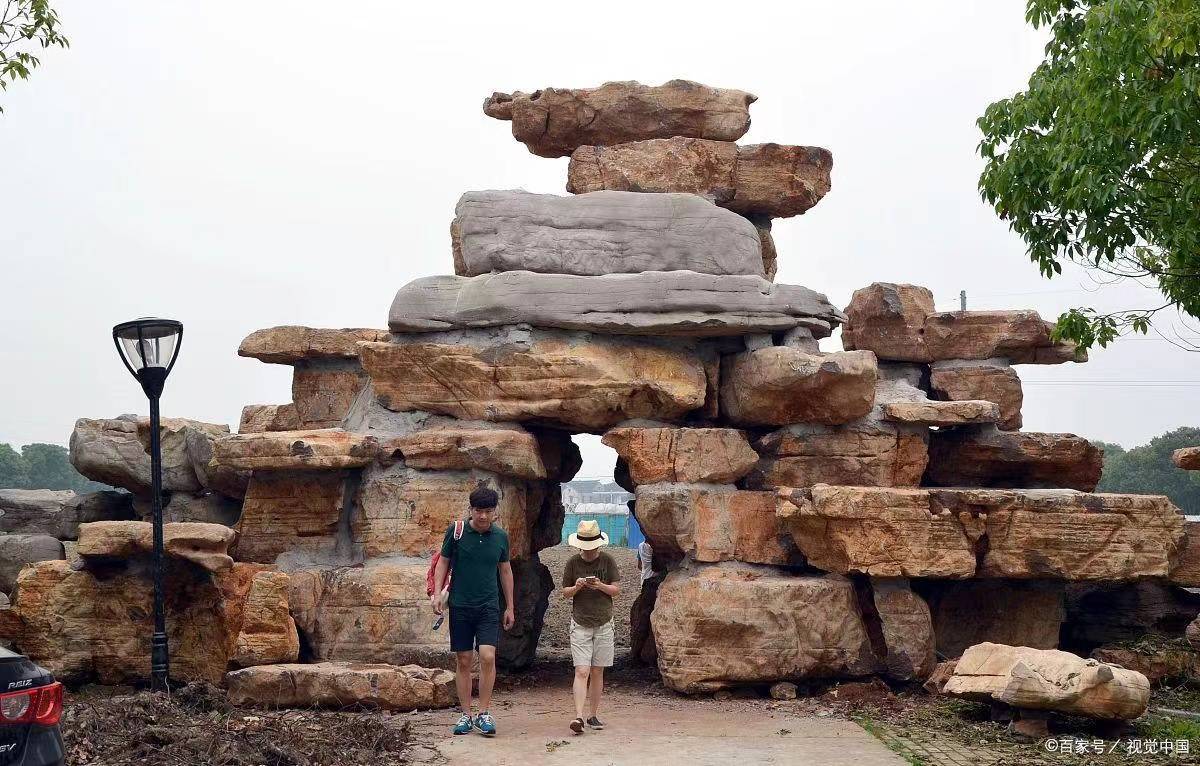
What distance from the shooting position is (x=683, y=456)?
30.5 feet

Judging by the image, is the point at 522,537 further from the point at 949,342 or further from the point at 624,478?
the point at 949,342

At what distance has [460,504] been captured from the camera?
9141 millimetres

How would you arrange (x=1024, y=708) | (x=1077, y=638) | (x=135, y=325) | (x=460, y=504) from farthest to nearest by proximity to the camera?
1. (x=1077, y=638)
2. (x=460, y=504)
3. (x=135, y=325)
4. (x=1024, y=708)

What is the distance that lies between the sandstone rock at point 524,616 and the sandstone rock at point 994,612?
316 cm

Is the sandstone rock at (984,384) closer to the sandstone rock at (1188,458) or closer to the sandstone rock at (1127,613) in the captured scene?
the sandstone rock at (1188,458)

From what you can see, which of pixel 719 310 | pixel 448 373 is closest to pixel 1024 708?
pixel 719 310

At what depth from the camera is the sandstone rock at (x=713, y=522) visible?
9.16 meters

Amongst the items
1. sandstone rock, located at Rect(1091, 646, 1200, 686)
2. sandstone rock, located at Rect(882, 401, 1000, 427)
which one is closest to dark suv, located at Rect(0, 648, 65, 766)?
sandstone rock, located at Rect(882, 401, 1000, 427)

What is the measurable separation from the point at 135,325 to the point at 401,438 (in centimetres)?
199

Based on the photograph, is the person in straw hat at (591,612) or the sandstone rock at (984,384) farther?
the sandstone rock at (984,384)

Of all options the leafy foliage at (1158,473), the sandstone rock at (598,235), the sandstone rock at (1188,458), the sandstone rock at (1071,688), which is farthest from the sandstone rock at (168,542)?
the leafy foliage at (1158,473)

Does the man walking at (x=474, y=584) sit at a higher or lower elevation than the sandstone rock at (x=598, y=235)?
lower

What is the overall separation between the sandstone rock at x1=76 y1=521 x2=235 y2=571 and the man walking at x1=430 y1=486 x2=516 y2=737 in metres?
2.06

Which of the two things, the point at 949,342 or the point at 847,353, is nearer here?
the point at 847,353
